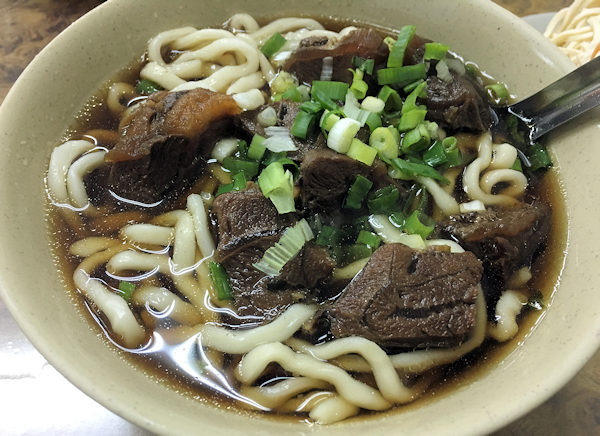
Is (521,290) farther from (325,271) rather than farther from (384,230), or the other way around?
(325,271)

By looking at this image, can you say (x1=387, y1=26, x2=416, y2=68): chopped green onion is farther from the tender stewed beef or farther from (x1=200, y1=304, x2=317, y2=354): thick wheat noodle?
(x1=200, y1=304, x2=317, y2=354): thick wheat noodle

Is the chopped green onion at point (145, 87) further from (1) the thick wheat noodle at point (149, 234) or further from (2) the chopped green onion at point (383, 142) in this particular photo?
(2) the chopped green onion at point (383, 142)

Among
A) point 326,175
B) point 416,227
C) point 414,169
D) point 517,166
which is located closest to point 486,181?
point 517,166

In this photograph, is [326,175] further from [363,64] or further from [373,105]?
[363,64]

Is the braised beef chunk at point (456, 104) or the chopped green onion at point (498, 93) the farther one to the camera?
the chopped green onion at point (498, 93)

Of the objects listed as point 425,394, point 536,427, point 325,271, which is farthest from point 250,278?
point 536,427

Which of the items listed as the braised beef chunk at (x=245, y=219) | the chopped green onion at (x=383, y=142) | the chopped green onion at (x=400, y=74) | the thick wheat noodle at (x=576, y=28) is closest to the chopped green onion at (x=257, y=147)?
the braised beef chunk at (x=245, y=219)
